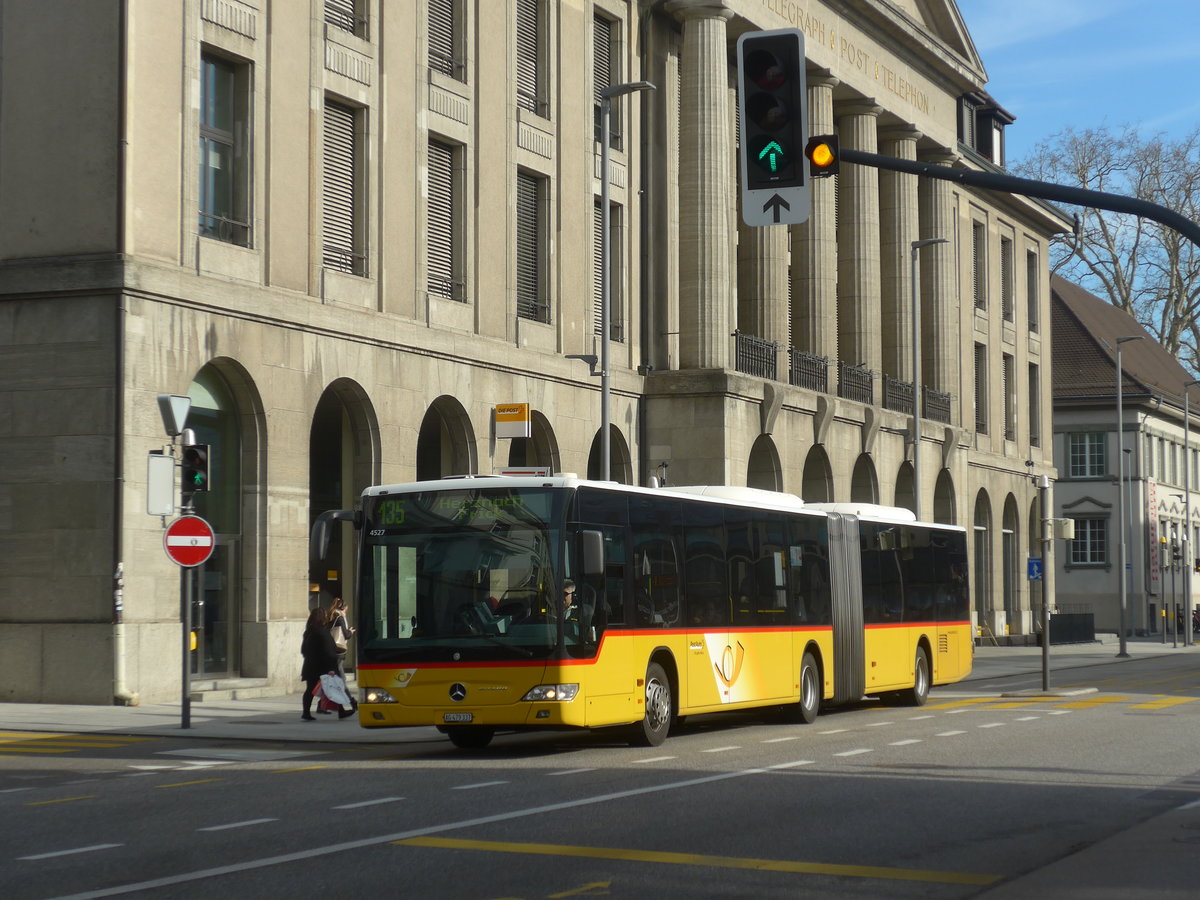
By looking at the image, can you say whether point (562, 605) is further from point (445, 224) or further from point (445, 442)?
point (445, 224)

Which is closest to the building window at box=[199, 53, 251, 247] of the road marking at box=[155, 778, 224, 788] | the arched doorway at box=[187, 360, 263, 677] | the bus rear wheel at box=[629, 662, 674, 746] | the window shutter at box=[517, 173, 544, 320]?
the arched doorway at box=[187, 360, 263, 677]

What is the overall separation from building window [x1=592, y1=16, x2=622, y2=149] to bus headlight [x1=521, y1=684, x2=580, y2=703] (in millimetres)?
23111

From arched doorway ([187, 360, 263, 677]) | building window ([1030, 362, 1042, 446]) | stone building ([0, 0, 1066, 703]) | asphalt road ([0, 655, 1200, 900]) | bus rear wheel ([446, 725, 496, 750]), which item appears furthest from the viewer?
building window ([1030, 362, 1042, 446])

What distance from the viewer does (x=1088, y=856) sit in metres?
10.6

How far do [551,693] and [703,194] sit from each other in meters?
25.0

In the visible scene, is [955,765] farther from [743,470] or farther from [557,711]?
[743,470]

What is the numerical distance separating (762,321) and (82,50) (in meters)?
22.0

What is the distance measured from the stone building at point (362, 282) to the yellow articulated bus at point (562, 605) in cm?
830

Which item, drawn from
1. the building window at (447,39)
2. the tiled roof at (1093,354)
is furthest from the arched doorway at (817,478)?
the tiled roof at (1093,354)

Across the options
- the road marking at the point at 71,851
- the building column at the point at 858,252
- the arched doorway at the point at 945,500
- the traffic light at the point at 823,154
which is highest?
the building column at the point at 858,252

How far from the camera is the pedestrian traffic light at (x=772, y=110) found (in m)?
12.6

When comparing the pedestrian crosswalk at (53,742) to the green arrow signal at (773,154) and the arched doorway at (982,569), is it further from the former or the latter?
the arched doorway at (982,569)

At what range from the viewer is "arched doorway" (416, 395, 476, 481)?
33625 millimetres

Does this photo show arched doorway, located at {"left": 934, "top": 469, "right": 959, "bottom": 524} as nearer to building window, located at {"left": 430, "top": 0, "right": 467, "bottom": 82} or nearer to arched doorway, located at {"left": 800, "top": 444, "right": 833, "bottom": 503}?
arched doorway, located at {"left": 800, "top": 444, "right": 833, "bottom": 503}
